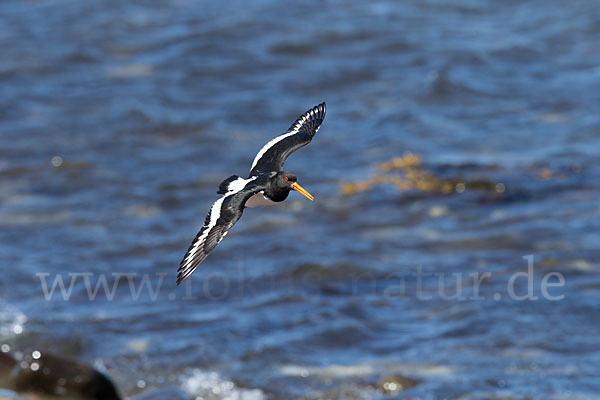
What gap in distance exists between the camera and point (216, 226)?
544cm

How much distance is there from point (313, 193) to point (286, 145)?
6.09m

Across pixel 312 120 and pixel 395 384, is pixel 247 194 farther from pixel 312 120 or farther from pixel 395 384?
pixel 395 384

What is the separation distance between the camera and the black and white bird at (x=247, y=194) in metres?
5.34

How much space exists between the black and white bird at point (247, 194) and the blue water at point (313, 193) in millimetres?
2665

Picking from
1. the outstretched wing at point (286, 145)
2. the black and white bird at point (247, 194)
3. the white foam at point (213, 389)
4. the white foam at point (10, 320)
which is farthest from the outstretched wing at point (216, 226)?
the white foam at point (10, 320)

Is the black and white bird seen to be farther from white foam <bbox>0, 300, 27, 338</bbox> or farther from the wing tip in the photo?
white foam <bbox>0, 300, 27, 338</bbox>

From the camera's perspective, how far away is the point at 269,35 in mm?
18422

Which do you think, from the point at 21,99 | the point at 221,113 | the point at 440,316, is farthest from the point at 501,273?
the point at 21,99

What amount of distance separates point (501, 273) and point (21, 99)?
9128 mm

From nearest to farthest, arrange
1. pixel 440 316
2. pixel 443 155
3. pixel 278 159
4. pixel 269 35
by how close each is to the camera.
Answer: pixel 278 159, pixel 440 316, pixel 443 155, pixel 269 35

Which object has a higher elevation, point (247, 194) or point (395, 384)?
point (247, 194)

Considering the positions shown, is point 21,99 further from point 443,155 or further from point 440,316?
point 440,316

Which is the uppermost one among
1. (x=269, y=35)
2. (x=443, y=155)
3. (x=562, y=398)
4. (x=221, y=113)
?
(x=269, y=35)

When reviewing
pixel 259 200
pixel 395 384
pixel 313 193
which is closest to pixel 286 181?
pixel 259 200
